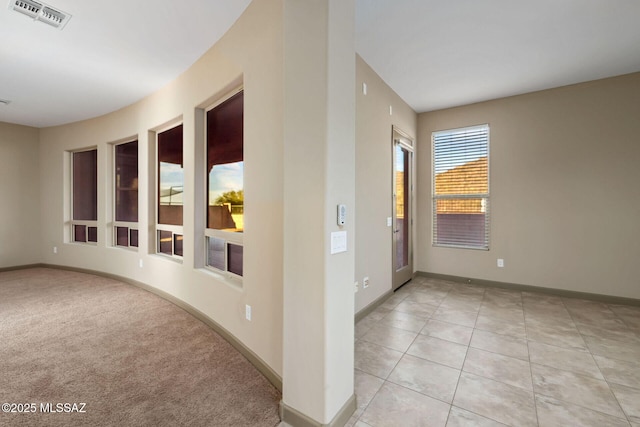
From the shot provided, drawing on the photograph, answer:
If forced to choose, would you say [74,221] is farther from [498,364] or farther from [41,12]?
[498,364]

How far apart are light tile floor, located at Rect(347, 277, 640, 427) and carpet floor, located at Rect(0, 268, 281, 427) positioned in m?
0.90

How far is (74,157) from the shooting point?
5.57 m

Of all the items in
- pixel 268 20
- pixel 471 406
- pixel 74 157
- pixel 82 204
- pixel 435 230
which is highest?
pixel 268 20

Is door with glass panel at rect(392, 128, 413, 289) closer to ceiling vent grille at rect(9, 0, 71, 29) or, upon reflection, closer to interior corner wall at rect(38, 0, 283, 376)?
interior corner wall at rect(38, 0, 283, 376)

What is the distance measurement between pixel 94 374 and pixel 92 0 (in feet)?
9.76

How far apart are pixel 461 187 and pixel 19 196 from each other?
28.1 feet

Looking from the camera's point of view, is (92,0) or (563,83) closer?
(92,0)

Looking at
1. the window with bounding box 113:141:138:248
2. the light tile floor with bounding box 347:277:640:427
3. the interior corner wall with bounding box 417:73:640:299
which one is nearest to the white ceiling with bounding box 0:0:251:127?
the window with bounding box 113:141:138:248

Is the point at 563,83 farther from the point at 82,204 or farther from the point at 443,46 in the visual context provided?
the point at 82,204

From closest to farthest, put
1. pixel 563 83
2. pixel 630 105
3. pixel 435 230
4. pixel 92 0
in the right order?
1. pixel 92 0
2. pixel 630 105
3. pixel 563 83
4. pixel 435 230

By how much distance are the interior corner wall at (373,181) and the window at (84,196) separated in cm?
516

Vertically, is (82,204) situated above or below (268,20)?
below

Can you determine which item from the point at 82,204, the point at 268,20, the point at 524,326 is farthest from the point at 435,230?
the point at 82,204

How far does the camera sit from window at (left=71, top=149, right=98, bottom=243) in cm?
530
